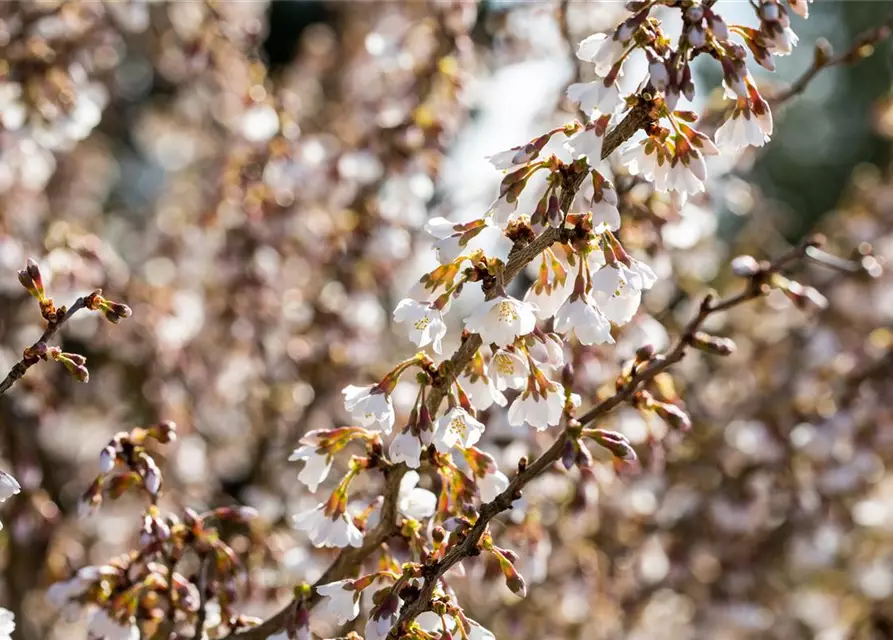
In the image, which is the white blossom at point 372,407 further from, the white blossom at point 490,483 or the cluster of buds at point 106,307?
the cluster of buds at point 106,307

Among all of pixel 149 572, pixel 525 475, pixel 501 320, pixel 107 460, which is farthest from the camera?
pixel 149 572

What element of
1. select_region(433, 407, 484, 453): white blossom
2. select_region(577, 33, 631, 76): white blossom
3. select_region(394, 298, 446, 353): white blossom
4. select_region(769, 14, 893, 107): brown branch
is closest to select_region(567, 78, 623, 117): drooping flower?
select_region(577, 33, 631, 76): white blossom

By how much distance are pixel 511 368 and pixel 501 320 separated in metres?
0.14

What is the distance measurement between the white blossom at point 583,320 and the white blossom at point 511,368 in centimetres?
9

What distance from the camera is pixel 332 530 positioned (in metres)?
1.73

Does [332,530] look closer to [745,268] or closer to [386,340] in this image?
[745,268]

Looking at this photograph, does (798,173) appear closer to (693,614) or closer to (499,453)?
(693,614)

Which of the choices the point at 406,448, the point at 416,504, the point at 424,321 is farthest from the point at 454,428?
the point at 416,504

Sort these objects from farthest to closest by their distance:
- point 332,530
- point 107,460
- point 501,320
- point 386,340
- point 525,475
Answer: point 386,340
point 107,460
point 332,530
point 525,475
point 501,320

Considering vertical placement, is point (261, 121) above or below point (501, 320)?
below

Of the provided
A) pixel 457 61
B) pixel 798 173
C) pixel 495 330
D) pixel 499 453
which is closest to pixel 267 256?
pixel 457 61

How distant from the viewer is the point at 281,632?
178cm

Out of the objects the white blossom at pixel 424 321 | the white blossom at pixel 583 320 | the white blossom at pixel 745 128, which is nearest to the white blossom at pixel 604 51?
the white blossom at pixel 745 128

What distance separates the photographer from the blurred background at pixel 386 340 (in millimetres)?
3064
